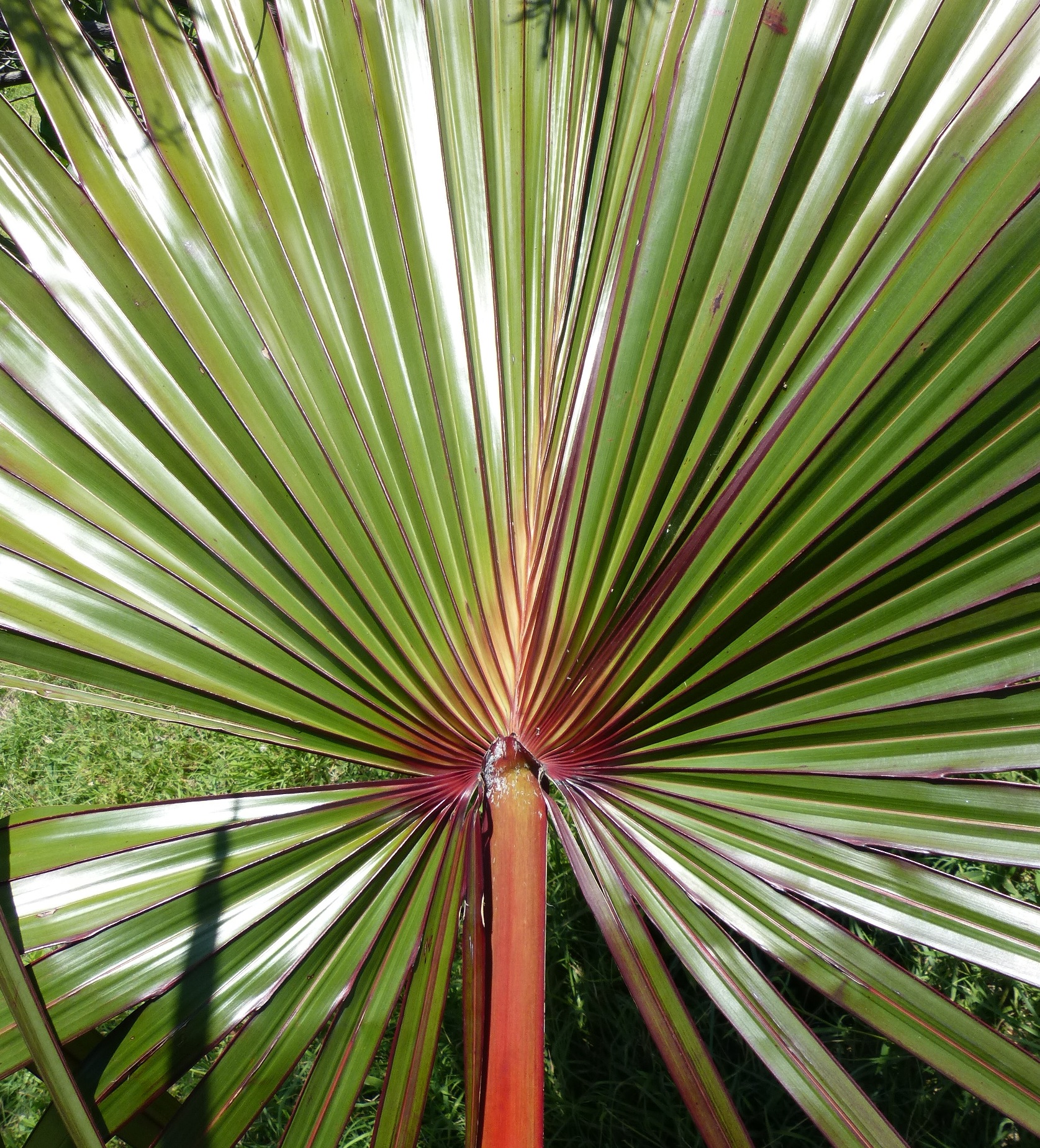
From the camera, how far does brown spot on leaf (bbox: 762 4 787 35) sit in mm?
922

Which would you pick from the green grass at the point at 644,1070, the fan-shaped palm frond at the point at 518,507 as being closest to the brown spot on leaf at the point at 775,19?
the fan-shaped palm frond at the point at 518,507

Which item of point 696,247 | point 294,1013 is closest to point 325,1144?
point 294,1013

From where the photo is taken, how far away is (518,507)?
118 centimetres

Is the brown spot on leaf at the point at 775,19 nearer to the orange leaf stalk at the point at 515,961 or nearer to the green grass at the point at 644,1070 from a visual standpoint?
the orange leaf stalk at the point at 515,961

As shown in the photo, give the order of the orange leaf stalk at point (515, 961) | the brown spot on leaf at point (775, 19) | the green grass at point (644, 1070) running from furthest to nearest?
the green grass at point (644, 1070) < the brown spot on leaf at point (775, 19) < the orange leaf stalk at point (515, 961)

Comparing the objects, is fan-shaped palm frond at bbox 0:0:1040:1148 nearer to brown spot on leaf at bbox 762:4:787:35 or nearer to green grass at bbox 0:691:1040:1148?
brown spot on leaf at bbox 762:4:787:35

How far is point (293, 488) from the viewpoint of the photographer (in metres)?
1.08

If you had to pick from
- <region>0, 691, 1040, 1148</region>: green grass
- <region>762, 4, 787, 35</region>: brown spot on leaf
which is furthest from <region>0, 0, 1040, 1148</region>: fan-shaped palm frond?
<region>0, 691, 1040, 1148</region>: green grass

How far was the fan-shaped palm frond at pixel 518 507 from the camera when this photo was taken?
90 centimetres

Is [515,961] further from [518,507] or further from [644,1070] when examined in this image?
[644,1070]

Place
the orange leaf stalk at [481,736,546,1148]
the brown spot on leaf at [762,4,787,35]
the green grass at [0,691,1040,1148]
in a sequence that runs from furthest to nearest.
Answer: the green grass at [0,691,1040,1148], the brown spot on leaf at [762,4,787,35], the orange leaf stalk at [481,736,546,1148]

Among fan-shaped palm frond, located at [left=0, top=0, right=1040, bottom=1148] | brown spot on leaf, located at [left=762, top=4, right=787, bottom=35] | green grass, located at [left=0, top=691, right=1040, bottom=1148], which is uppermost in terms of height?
brown spot on leaf, located at [left=762, top=4, right=787, bottom=35]

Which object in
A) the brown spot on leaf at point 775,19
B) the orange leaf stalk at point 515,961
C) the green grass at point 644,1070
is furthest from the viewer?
the green grass at point 644,1070

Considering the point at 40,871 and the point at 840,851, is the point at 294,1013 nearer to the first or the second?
the point at 40,871
